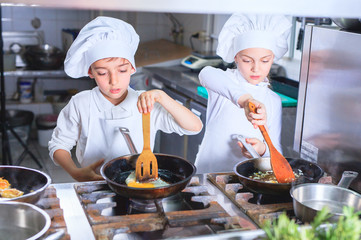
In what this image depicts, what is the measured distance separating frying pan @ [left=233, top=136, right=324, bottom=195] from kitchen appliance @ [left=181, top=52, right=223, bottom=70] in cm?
36

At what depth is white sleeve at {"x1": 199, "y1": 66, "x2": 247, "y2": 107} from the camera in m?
1.41

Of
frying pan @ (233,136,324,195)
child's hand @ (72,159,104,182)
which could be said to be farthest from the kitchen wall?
frying pan @ (233,136,324,195)

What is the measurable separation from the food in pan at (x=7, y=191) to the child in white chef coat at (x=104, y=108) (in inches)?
10.0

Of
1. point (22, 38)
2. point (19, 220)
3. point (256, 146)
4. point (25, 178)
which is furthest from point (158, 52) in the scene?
point (22, 38)

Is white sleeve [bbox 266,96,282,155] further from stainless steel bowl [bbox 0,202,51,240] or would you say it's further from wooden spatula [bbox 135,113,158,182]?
stainless steel bowl [bbox 0,202,51,240]

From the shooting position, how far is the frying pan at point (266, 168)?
1144 mm

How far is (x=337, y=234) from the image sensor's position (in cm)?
82

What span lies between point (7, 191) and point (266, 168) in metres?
Answer: 0.72

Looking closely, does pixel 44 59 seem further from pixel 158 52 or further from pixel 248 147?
pixel 248 147

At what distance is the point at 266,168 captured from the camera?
1325 millimetres

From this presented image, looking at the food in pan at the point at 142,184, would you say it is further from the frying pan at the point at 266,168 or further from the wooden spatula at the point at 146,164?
the frying pan at the point at 266,168

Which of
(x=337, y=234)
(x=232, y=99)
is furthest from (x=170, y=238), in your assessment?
(x=232, y=99)

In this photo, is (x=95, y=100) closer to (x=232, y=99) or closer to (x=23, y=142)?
(x=232, y=99)

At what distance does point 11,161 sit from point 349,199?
9.21 ft
